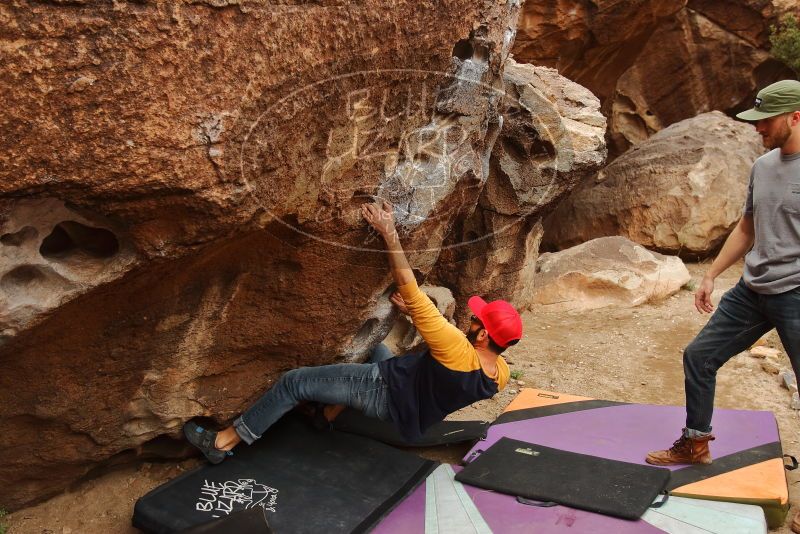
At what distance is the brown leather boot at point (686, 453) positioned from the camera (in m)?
3.29

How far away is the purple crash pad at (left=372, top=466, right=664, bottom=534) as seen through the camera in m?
2.91

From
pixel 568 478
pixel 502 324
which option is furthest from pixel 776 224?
pixel 568 478

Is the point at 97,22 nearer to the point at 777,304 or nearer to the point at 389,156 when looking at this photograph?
the point at 389,156

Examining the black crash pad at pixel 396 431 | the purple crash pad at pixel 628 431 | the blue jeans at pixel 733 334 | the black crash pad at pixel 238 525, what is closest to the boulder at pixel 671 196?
the purple crash pad at pixel 628 431

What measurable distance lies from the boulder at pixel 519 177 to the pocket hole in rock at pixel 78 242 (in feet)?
8.71

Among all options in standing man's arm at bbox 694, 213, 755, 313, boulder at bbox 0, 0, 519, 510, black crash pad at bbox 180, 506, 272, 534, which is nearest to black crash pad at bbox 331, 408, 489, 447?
boulder at bbox 0, 0, 519, 510

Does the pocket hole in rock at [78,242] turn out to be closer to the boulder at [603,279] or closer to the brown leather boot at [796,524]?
the brown leather boot at [796,524]

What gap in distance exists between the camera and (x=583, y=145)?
5.14 metres

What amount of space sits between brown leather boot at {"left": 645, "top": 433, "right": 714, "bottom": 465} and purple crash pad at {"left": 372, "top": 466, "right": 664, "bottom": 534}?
1.70 ft

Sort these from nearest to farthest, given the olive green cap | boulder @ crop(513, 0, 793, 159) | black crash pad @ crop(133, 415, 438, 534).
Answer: the olive green cap < black crash pad @ crop(133, 415, 438, 534) < boulder @ crop(513, 0, 793, 159)

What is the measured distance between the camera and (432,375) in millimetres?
3109

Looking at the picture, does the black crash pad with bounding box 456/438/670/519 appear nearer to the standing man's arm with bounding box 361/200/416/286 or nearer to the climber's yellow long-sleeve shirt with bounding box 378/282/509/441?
the climber's yellow long-sleeve shirt with bounding box 378/282/509/441

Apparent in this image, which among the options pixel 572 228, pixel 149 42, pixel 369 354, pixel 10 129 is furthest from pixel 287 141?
pixel 572 228

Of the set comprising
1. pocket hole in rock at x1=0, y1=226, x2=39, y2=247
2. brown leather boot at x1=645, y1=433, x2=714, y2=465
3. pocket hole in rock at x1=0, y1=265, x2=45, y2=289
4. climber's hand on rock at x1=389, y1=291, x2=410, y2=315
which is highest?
pocket hole in rock at x1=0, y1=226, x2=39, y2=247
